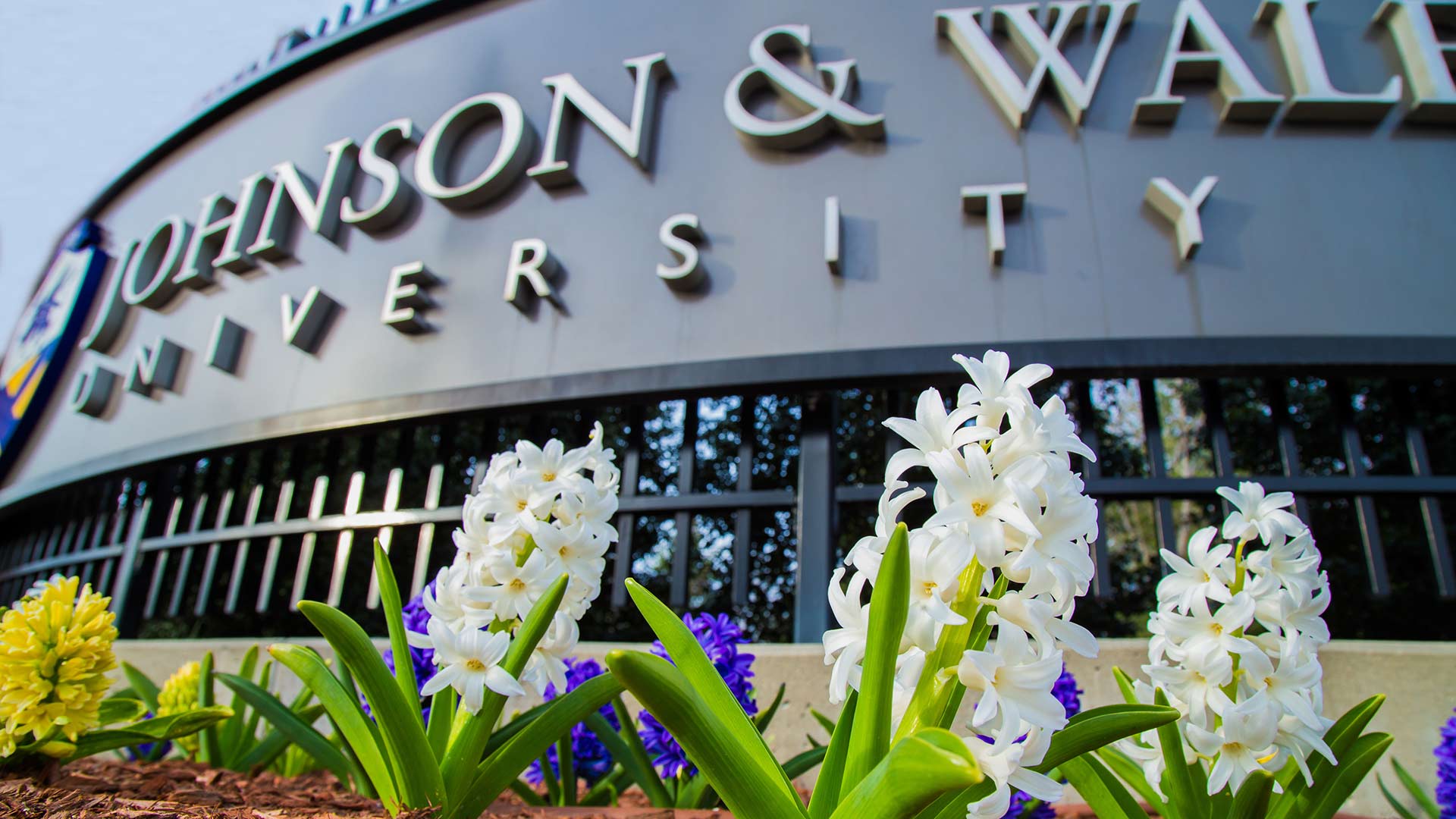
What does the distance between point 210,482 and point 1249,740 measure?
518 cm

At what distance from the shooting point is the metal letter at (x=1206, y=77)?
311 cm

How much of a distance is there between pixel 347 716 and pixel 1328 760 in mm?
1683

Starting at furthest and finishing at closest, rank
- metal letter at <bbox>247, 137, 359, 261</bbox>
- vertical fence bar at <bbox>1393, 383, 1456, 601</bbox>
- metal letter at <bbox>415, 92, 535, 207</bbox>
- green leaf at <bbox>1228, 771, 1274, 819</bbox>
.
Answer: metal letter at <bbox>247, 137, 359, 261</bbox> → metal letter at <bbox>415, 92, 535, 207</bbox> → vertical fence bar at <bbox>1393, 383, 1456, 601</bbox> → green leaf at <bbox>1228, 771, 1274, 819</bbox>

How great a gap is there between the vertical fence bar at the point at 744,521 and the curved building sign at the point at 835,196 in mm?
293

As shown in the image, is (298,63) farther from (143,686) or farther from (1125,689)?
(1125,689)

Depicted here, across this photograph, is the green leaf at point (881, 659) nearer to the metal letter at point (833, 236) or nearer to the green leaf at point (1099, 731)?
the green leaf at point (1099, 731)

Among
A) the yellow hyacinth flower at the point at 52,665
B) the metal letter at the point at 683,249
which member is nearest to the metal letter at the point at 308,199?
the metal letter at the point at 683,249

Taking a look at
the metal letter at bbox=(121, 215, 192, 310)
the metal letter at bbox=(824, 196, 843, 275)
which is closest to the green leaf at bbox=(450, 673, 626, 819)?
the metal letter at bbox=(824, 196, 843, 275)

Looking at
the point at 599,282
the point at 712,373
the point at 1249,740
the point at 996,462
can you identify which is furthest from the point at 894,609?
the point at 599,282

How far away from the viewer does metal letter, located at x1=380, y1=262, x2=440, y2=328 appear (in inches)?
152

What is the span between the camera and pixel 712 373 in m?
3.12

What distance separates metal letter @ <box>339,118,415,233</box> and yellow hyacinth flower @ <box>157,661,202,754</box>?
2.67 m

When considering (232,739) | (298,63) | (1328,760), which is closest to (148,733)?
(232,739)

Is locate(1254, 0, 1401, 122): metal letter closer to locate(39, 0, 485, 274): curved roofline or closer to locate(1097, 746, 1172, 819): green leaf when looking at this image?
locate(1097, 746, 1172, 819): green leaf
